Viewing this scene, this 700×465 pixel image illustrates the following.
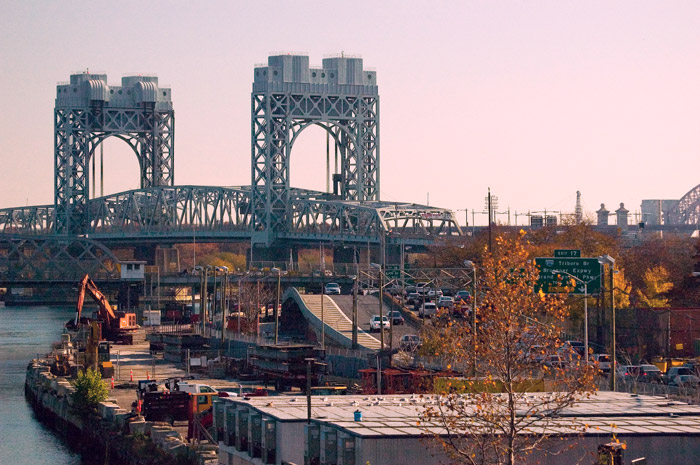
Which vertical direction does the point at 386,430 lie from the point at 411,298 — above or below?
below

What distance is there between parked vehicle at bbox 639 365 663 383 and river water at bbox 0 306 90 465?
92.6ft

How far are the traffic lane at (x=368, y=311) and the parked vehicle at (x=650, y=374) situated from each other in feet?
84.2

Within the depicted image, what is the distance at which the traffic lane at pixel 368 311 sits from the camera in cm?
10450

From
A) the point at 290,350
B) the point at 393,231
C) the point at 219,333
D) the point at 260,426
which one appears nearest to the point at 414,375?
the point at 290,350

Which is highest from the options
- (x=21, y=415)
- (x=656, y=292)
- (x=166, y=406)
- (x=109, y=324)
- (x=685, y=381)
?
(x=656, y=292)

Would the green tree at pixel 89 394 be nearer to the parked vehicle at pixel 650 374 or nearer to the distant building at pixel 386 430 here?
the distant building at pixel 386 430

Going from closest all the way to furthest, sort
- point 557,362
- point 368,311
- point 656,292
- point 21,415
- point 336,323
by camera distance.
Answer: point 557,362, point 21,415, point 336,323, point 656,292, point 368,311

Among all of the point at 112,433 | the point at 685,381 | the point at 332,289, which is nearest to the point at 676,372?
the point at 685,381

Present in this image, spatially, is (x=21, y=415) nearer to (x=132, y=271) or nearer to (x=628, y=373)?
(x=628, y=373)

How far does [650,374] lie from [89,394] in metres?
29.6

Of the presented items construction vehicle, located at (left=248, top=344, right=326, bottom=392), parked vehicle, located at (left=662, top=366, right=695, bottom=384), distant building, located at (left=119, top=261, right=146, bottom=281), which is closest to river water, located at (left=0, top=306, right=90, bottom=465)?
construction vehicle, located at (left=248, top=344, right=326, bottom=392)

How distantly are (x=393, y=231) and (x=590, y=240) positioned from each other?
6987cm

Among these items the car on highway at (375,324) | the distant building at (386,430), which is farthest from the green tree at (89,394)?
the car on highway at (375,324)

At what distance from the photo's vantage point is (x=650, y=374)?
242 feet
